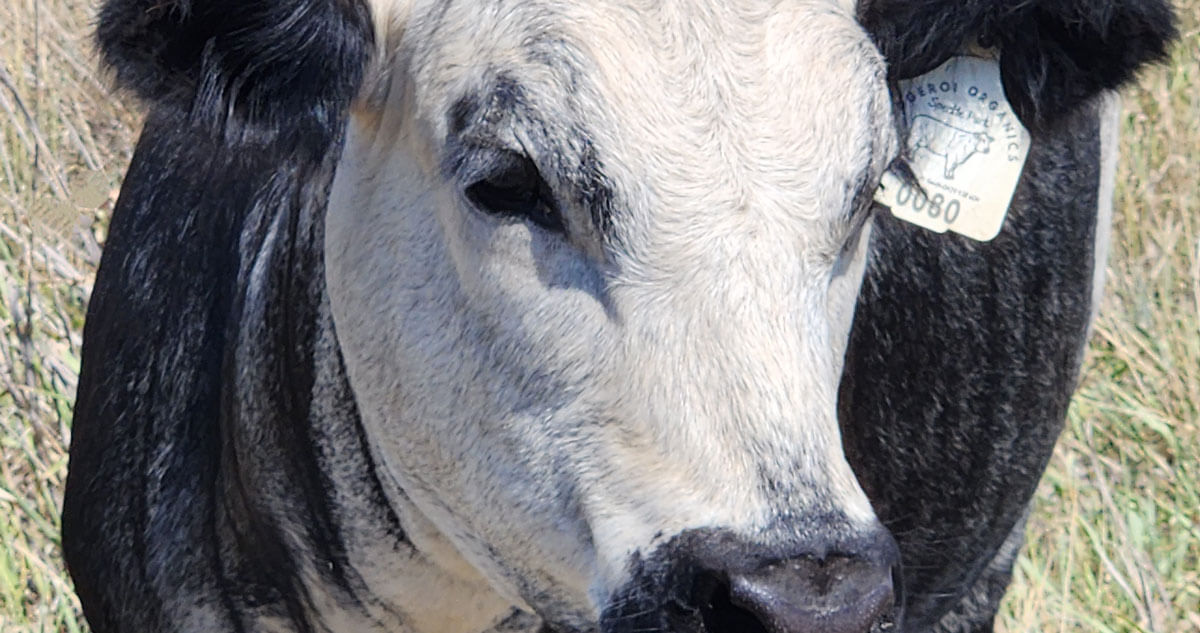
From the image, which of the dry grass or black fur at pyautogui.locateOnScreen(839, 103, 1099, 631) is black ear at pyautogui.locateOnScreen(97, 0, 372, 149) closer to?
the dry grass

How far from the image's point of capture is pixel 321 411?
3.38m

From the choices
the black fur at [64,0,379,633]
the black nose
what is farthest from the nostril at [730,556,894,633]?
the black fur at [64,0,379,633]

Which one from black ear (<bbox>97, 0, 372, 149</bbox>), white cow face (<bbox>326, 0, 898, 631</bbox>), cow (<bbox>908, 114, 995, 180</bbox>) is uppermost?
black ear (<bbox>97, 0, 372, 149</bbox>)

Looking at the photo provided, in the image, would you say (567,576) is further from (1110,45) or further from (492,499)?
(1110,45)

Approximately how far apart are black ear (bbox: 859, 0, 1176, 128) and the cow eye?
0.75 m

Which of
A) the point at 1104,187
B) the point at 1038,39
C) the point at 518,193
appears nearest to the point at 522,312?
the point at 518,193

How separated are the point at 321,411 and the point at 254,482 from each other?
0.20m

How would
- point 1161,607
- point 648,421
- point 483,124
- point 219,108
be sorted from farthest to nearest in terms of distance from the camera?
point 1161,607
point 219,108
point 483,124
point 648,421

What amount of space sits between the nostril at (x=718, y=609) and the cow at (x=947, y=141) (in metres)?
1.25

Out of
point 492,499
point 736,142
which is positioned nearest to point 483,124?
point 736,142

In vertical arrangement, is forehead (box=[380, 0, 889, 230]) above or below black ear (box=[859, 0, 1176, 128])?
above

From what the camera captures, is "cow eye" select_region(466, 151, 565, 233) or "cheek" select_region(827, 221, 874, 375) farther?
"cheek" select_region(827, 221, 874, 375)

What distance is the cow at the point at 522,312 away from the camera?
2.65 m

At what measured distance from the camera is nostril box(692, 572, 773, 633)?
250cm
